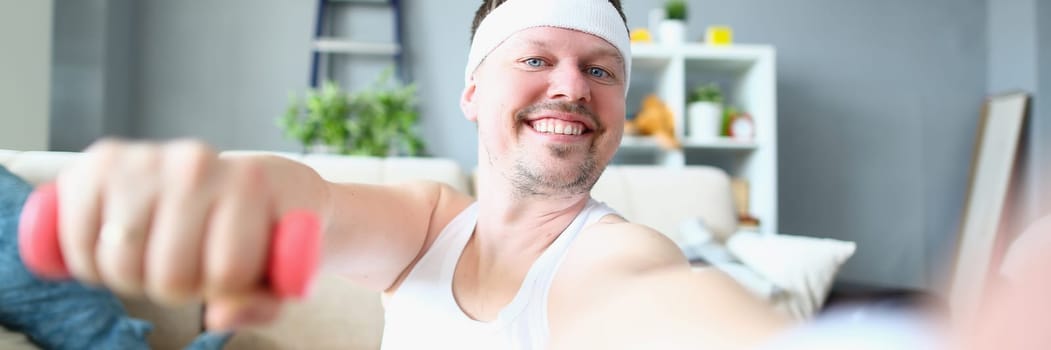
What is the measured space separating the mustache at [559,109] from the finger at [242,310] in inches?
18.2

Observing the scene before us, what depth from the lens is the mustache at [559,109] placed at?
0.67 metres

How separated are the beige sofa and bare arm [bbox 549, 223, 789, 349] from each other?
429 mm

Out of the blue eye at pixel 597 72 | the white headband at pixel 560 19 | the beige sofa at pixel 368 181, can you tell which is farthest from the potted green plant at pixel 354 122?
the blue eye at pixel 597 72

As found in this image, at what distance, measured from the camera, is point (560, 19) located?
2.29 feet

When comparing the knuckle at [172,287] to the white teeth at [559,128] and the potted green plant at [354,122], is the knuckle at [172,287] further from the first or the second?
the potted green plant at [354,122]

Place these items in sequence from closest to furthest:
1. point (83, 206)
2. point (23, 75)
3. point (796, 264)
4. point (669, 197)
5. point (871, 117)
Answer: point (83, 206) → point (23, 75) → point (796, 264) → point (669, 197) → point (871, 117)

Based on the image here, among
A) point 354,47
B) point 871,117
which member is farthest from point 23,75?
point 871,117

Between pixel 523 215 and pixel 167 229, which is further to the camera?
pixel 523 215

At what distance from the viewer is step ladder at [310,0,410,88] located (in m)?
2.13

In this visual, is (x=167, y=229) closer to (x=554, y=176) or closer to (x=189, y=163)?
(x=189, y=163)

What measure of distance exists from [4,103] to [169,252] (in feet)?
1.05

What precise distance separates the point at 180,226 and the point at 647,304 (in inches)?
10.3

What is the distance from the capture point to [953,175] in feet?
8.39

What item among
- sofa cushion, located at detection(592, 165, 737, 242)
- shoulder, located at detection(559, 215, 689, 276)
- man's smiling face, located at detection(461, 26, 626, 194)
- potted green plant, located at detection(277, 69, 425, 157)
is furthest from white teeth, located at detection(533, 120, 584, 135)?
potted green plant, located at detection(277, 69, 425, 157)
